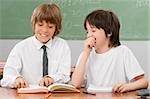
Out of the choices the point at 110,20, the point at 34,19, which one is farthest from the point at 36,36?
the point at 110,20

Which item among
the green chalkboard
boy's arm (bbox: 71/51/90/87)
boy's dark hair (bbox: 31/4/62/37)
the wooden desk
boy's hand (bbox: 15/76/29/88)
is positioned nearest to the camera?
the wooden desk

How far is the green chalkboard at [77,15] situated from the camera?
154 inches

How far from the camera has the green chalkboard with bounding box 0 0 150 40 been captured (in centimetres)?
392

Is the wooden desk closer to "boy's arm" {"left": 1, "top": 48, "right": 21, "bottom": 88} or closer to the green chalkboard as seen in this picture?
"boy's arm" {"left": 1, "top": 48, "right": 21, "bottom": 88}

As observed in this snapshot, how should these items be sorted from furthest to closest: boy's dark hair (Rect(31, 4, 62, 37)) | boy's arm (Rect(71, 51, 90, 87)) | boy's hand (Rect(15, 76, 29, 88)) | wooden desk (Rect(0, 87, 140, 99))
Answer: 1. boy's dark hair (Rect(31, 4, 62, 37))
2. boy's arm (Rect(71, 51, 90, 87))
3. boy's hand (Rect(15, 76, 29, 88))
4. wooden desk (Rect(0, 87, 140, 99))

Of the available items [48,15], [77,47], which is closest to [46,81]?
[48,15]

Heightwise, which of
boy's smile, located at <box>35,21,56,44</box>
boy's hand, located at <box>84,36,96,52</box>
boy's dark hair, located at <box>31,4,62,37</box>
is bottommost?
boy's hand, located at <box>84,36,96,52</box>

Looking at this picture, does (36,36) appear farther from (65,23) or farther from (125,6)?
(125,6)

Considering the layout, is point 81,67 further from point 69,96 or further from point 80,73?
point 69,96

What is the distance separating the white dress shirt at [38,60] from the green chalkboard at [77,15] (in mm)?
1430

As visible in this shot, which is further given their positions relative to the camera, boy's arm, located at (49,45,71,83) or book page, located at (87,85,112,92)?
boy's arm, located at (49,45,71,83)

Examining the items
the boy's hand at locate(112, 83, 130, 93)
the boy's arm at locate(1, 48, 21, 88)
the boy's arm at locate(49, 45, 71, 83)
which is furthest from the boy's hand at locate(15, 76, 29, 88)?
the boy's hand at locate(112, 83, 130, 93)

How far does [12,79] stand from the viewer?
2246 mm

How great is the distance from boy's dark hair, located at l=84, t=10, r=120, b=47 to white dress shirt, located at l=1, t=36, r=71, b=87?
0.34m
